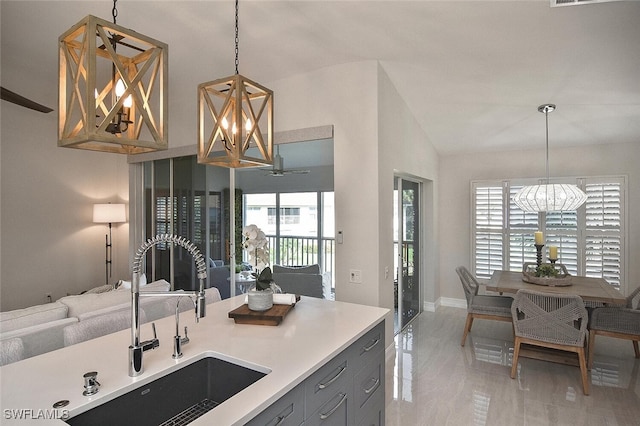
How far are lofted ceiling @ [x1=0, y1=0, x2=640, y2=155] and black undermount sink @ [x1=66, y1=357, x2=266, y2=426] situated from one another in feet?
7.72

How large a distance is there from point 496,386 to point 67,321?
330 cm

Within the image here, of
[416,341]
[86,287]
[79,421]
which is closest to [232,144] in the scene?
[79,421]

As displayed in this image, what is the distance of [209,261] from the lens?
171 inches

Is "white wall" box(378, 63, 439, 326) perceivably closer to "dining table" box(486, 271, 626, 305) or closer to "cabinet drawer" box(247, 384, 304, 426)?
"dining table" box(486, 271, 626, 305)

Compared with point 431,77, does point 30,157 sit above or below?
below

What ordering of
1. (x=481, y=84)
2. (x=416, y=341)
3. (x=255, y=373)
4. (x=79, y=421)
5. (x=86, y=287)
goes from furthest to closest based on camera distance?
1. (x=86, y=287)
2. (x=416, y=341)
3. (x=481, y=84)
4. (x=255, y=373)
5. (x=79, y=421)

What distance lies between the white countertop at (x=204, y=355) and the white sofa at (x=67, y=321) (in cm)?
53

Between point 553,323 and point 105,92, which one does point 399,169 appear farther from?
point 105,92

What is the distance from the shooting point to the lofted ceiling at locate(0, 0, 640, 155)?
2.40m

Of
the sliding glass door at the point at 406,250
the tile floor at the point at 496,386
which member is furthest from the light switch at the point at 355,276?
the sliding glass door at the point at 406,250

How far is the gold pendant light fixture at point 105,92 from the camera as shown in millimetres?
1043

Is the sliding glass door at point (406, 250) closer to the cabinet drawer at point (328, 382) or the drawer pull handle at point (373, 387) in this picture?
the drawer pull handle at point (373, 387)

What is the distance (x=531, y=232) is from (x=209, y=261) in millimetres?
4408

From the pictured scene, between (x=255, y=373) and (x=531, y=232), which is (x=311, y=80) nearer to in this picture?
(x=255, y=373)
